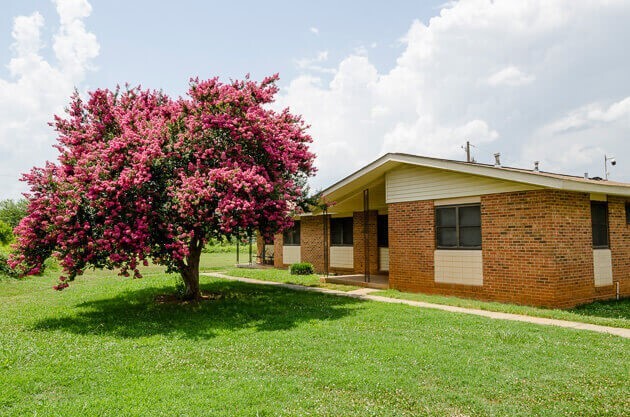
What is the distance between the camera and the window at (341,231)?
20.5 meters

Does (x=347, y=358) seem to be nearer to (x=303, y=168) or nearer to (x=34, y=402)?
(x=34, y=402)

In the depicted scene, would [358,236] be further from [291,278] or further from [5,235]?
[5,235]

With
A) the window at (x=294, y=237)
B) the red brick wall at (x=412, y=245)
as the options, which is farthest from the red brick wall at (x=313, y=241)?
the red brick wall at (x=412, y=245)

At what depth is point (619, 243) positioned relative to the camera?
1297 centimetres

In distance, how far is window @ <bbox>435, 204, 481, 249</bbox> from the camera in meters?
12.2

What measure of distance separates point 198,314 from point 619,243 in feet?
38.0

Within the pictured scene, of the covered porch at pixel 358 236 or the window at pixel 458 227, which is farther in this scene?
the covered porch at pixel 358 236

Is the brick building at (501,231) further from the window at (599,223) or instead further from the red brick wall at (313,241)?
the red brick wall at (313,241)

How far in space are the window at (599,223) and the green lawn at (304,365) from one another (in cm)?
522

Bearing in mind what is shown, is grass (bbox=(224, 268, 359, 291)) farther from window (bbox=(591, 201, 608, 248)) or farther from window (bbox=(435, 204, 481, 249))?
window (bbox=(591, 201, 608, 248))

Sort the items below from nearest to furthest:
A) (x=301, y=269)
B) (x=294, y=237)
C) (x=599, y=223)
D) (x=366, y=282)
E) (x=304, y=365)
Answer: (x=304, y=365) < (x=599, y=223) < (x=366, y=282) < (x=301, y=269) < (x=294, y=237)

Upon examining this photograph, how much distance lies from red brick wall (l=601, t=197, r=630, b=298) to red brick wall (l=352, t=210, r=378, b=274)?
838 centimetres

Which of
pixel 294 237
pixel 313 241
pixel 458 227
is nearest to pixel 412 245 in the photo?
pixel 458 227

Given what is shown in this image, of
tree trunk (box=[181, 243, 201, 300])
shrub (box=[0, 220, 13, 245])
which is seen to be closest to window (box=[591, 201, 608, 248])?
tree trunk (box=[181, 243, 201, 300])
